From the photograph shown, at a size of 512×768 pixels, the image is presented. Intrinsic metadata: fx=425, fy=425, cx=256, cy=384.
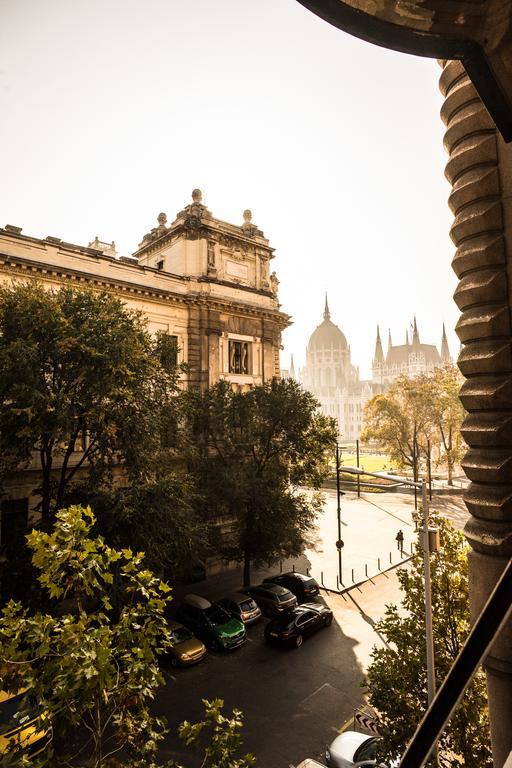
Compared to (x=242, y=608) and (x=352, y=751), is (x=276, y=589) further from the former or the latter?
(x=352, y=751)

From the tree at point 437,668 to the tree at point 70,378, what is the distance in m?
10.0

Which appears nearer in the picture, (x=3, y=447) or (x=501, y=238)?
(x=501, y=238)

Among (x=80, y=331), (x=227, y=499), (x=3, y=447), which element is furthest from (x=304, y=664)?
(x=80, y=331)

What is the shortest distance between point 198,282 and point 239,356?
5.53m

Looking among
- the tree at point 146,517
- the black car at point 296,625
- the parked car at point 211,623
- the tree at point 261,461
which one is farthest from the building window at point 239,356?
the black car at point 296,625

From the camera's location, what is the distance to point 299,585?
22172 mm

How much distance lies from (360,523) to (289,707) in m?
25.3

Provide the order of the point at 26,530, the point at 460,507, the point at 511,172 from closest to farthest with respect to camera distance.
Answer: the point at 511,172 < the point at 26,530 < the point at 460,507

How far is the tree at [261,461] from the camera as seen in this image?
2103 centimetres

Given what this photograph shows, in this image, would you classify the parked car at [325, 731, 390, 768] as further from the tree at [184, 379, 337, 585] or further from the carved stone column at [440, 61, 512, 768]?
the tree at [184, 379, 337, 585]

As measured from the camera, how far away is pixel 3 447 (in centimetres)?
1375

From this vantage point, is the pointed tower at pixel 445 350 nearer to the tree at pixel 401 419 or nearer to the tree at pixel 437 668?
the tree at pixel 401 419

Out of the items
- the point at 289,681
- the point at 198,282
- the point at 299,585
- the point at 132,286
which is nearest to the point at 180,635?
the point at 289,681

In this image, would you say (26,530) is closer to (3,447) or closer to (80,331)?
(3,447)
